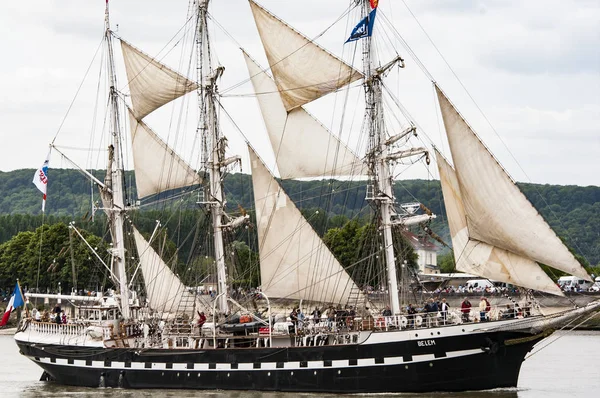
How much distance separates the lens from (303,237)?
56.8 meters

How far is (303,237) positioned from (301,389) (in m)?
9.31

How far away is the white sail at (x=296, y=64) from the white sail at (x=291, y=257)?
4963mm

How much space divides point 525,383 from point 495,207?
11.4 meters

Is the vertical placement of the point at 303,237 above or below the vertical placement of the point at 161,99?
below

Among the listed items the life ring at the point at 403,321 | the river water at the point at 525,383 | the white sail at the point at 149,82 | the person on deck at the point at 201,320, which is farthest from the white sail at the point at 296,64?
the river water at the point at 525,383

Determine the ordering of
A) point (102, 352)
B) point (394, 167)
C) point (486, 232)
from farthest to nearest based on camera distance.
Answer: point (102, 352), point (394, 167), point (486, 232)

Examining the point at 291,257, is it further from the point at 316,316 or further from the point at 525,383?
the point at 525,383

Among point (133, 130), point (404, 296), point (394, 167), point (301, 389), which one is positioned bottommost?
point (301, 389)

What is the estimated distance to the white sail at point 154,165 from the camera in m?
63.4

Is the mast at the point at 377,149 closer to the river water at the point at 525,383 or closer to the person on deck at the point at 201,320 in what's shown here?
the river water at the point at 525,383

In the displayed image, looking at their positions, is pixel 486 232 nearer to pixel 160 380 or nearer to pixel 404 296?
pixel 404 296

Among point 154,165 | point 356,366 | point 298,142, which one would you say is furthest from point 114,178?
point 356,366

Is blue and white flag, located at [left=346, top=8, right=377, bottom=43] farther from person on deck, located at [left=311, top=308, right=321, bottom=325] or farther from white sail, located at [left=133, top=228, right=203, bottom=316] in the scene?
white sail, located at [left=133, top=228, right=203, bottom=316]

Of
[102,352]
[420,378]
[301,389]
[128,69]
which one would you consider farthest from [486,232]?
[128,69]
